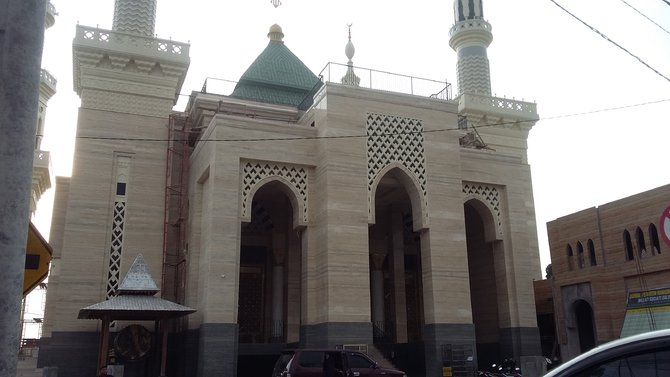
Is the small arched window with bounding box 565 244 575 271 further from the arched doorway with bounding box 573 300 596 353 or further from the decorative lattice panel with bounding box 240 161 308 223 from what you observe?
the decorative lattice panel with bounding box 240 161 308 223

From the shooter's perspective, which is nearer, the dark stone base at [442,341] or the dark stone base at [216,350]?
the dark stone base at [216,350]

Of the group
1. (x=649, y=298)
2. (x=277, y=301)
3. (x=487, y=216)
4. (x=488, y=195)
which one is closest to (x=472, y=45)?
(x=488, y=195)

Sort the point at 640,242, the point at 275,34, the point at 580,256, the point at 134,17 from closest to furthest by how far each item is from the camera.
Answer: the point at 640,242
the point at 580,256
the point at 134,17
the point at 275,34

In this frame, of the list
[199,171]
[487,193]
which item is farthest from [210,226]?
[487,193]

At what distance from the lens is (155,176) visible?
21875 mm

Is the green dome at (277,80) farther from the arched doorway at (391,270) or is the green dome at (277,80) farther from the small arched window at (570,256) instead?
the small arched window at (570,256)

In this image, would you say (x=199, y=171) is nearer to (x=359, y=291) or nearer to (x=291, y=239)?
(x=291, y=239)

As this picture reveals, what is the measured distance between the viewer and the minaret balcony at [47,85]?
99.6ft

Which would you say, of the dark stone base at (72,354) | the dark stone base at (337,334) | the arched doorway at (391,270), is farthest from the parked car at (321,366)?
the dark stone base at (72,354)

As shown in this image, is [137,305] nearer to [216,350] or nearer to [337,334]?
[216,350]

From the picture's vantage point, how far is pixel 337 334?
17.5 metres

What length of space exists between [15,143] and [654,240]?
17.7 metres

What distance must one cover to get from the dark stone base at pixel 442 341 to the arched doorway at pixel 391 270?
329 centimetres

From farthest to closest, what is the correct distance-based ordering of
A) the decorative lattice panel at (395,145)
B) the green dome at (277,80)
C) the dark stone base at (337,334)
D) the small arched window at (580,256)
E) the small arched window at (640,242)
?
the green dome at (277,80), the small arched window at (580,256), the decorative lattice panel at (395,145), the small arched window at (640,242), the dark stone base at (337,334)
